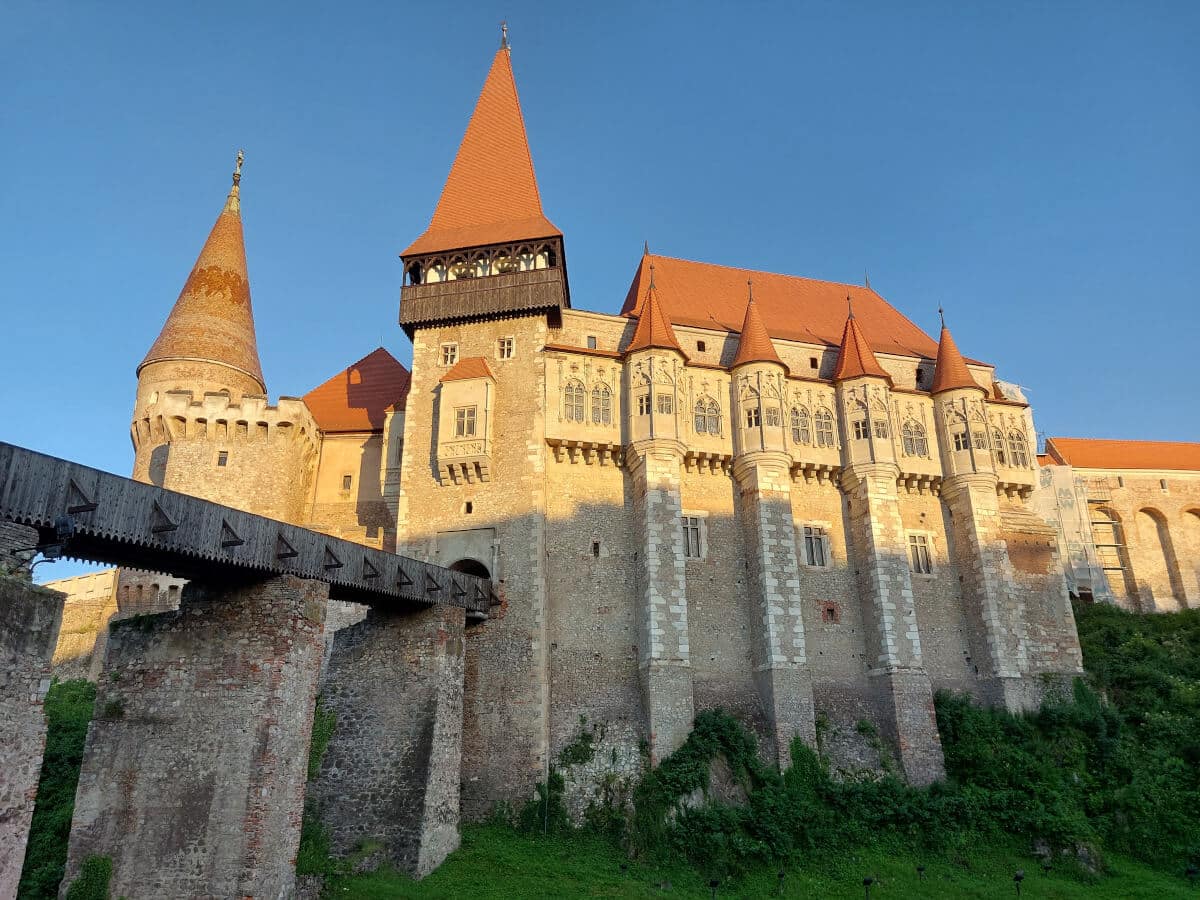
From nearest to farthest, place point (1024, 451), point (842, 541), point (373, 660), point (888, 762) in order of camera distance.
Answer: point (373, 660), point (888, 762), point (842, 541), point (1024, 451)

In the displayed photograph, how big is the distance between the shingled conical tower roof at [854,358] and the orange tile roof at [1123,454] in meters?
18.6

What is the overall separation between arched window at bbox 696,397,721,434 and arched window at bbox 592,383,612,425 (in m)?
3.08

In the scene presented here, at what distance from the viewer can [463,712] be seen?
24594mm

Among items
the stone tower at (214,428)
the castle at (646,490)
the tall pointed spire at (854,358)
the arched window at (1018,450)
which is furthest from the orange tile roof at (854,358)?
the stone tower at (214,428)

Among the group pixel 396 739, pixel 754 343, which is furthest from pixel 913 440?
pixel 396 739

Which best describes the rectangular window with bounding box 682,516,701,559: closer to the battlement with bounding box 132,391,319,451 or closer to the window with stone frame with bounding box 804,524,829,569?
the window with stone frame with bounding box 804,524,829,569

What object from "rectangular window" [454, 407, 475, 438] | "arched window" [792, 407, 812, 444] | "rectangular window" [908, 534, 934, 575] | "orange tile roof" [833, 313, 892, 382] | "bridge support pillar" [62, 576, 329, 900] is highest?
"orange tile roof" [833, 313, 892, 382]

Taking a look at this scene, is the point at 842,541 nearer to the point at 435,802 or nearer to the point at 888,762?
the point at 888,762

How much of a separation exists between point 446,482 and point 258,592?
10.8 meters

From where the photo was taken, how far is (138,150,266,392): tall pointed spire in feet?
112

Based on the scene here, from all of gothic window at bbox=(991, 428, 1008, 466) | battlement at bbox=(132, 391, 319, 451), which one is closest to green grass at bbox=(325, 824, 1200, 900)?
gothic window at bbox=(991, 428, 1008, 466)

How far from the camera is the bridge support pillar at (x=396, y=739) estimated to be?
20750 mm

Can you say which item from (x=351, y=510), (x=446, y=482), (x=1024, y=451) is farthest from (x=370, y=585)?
(x=1024, y=451)

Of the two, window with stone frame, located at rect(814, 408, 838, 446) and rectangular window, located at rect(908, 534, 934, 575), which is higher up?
window with stone frame, located at rect(814, 408, 838, 446)
